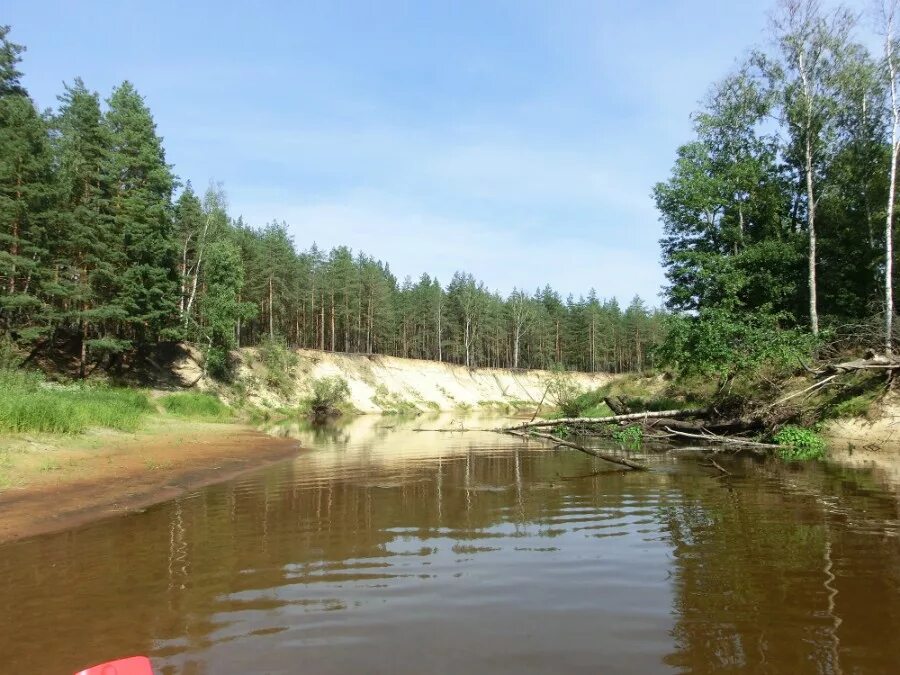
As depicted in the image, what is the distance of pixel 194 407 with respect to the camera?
36.2 meters

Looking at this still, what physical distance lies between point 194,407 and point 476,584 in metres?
34.8

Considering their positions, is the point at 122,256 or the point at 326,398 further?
the point at 326,398

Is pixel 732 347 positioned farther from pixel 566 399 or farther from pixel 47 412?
pixel 47 412

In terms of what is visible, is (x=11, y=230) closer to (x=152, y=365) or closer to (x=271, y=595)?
(x=152, y=365)

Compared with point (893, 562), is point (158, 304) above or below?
above

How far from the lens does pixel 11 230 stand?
3216 centimetres

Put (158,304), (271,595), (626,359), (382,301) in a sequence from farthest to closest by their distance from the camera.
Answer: (626,359) → (382,301) → (158,304) → (271,595)

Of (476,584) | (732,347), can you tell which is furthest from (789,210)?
(476,584)

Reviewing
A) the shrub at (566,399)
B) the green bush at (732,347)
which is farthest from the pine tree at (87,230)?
the green bush at (732,347)

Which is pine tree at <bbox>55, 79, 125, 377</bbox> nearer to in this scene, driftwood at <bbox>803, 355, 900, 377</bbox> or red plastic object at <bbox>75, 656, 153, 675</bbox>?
red plastic object at <bbox>75, 656, 153, 675</bbox>

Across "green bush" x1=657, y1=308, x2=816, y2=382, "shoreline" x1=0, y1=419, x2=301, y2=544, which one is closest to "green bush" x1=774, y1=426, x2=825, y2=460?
"green bush" x1=657, y1=308, x2=816, y2=382

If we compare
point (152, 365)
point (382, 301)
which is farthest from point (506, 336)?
point (152, 365)

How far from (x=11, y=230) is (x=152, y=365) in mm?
17597

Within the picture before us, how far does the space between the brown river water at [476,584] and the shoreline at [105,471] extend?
1120mm
